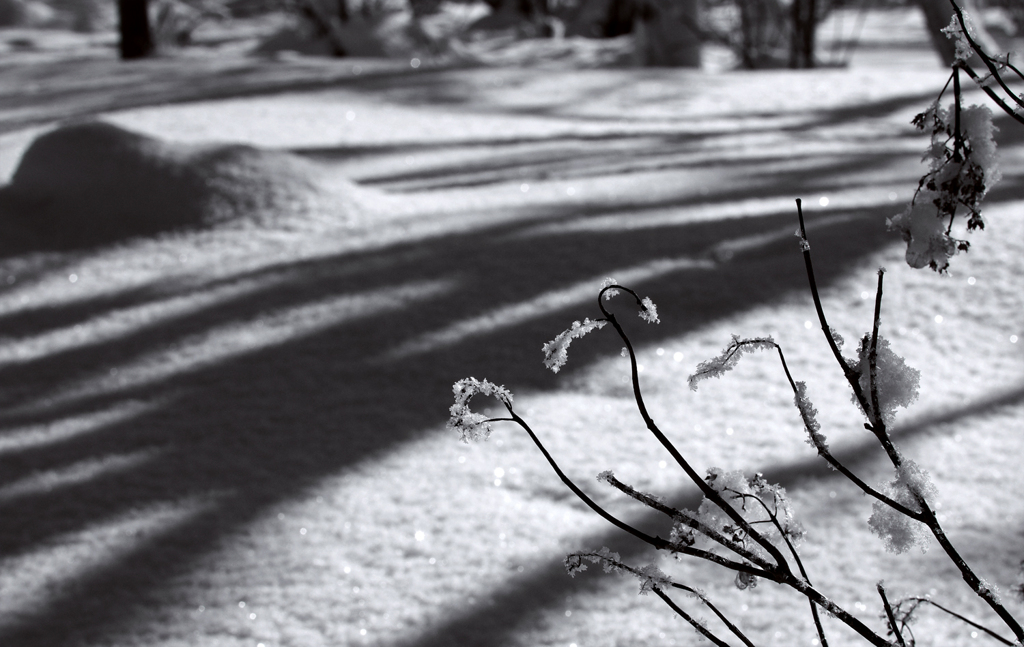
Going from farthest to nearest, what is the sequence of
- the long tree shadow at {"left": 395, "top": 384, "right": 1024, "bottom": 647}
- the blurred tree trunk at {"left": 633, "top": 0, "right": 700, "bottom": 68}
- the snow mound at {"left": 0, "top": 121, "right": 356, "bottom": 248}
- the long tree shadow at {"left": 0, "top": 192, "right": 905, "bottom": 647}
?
the blurred tree trunk at {"left": 633, "top": 0, "right": 700, "bottom": 68} → the snow mound at {"left": 0, "top": 121, "right": 356, "bottom": 248} → the long tree shadow at {"left": 0, "top": 192, "right": 905, "bottom": 647} → the long tree shadow at {"left": 395, "top": 384, "right": 1024, "bottom": 647}

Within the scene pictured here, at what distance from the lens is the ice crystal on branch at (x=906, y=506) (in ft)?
2.35

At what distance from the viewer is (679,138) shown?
4363 mm

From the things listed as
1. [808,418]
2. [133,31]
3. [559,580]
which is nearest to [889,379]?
[808,418]

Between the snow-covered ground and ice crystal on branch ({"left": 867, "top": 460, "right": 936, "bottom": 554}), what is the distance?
23.8 inches

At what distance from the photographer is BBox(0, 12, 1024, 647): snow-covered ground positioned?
1398mm

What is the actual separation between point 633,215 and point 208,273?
1263 mm

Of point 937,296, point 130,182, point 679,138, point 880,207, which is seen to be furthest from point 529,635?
point 679,138

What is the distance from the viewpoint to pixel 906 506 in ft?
2.43

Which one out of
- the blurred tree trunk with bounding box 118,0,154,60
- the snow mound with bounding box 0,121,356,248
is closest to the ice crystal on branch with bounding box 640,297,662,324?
the snow mound with bounding box 0,121,356,248

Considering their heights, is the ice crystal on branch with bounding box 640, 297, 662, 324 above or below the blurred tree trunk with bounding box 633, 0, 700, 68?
above

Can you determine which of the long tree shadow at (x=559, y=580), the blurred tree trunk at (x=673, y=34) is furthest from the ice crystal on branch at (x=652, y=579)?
the blurred tree trunk at (x=673, y=34)

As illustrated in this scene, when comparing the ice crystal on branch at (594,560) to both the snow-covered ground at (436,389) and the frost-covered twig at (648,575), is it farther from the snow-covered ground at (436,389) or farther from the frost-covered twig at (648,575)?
the snow-covered ground at (436,389)

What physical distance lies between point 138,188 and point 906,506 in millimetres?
2722

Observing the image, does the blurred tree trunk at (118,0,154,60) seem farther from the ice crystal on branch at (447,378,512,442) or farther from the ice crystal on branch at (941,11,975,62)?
the ice crystal on branch at (941,11,975,62)
